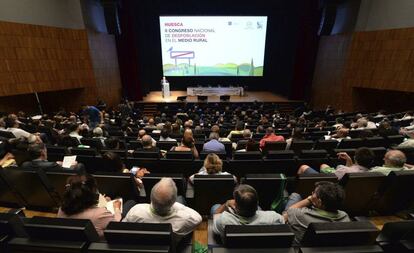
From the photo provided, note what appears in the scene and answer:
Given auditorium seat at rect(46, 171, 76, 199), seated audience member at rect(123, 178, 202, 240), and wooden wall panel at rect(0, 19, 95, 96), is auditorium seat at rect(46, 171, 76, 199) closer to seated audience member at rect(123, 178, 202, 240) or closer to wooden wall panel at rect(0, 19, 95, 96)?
seated audience member at rect(123, 178, 202, 240)

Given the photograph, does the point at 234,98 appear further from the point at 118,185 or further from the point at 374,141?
the point at 118,185

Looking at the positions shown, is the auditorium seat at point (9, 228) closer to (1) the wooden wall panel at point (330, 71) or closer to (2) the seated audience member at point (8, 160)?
(2) the seated audience member at point (8, 160)

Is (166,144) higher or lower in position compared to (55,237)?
lower

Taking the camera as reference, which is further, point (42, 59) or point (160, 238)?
point (42, 59)

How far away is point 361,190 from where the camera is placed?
276 cm

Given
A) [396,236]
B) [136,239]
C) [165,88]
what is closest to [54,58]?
[165,88]

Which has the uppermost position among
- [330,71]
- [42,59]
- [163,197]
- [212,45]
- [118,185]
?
[212,45]

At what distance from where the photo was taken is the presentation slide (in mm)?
14523

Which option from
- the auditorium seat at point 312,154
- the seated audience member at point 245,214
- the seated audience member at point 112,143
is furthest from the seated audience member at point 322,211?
the seated audience member at point 112,143

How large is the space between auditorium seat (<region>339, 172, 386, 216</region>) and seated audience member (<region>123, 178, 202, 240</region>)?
70.1 inches

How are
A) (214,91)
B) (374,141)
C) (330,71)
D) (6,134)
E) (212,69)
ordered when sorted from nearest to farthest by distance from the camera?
(374,141)
(6,134)
(330,71)
(214,91)
(212,69)

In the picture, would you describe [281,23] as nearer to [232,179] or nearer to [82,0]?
[82,0]

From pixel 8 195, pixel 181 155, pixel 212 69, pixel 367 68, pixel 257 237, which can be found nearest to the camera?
pixel 257 237

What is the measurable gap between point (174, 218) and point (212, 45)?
1404 centimetres
